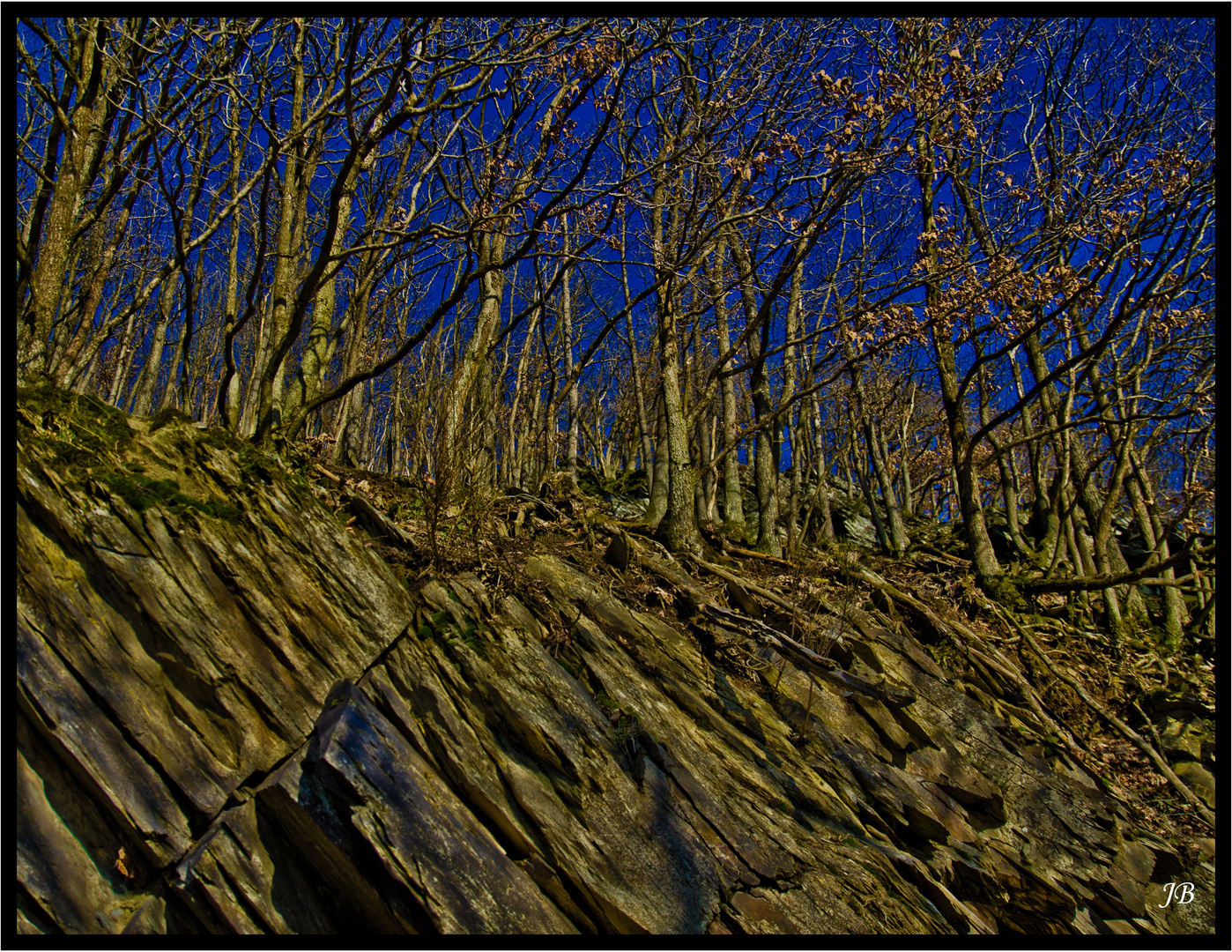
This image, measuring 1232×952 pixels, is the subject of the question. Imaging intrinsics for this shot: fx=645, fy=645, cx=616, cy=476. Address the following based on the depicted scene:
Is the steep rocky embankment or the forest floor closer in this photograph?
the steep rocky embankment

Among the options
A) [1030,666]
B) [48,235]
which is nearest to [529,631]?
[48,235]

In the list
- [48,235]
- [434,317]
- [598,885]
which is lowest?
[598,885]

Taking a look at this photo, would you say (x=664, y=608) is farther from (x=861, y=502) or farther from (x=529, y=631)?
(x=861, y=502)

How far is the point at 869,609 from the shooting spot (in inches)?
304

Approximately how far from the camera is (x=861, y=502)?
1761 centimetres

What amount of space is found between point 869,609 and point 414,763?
5.87 metres

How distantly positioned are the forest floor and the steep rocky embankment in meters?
0.26

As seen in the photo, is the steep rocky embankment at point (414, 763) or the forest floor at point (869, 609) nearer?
the steep rocky embankment at point (414, 763)

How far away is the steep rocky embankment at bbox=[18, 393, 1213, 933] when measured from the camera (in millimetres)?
3121

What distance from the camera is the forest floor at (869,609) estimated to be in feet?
18.2

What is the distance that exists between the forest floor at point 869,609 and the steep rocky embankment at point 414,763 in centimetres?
26

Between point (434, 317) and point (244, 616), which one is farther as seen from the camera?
point (434, 317)

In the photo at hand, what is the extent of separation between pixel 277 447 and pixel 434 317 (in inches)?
75.0

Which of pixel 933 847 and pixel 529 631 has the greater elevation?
pixel 529 631
